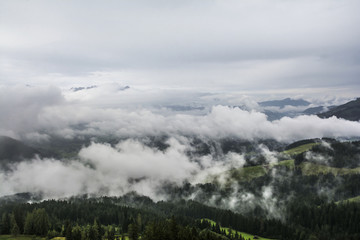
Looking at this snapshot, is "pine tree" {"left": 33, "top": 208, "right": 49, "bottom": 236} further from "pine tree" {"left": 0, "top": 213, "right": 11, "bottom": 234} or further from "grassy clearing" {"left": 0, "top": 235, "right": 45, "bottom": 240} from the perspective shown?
"pine tree" {"left": 0, "top": 213, "right": 11, "bottom": 234}

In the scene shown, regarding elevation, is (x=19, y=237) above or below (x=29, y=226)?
below

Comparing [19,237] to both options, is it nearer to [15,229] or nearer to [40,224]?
[15,229]

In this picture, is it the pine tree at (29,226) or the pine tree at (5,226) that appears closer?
the pine tree at (29,226)

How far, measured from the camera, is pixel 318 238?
193750 mm

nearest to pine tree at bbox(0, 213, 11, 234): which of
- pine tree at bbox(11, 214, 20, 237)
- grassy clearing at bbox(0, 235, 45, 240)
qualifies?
grassy clearing at bbox(0, 235, 45, 240)

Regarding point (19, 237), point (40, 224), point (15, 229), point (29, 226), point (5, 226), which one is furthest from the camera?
point (5, 226)

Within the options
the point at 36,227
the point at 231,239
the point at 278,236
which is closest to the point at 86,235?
the point at 36,227

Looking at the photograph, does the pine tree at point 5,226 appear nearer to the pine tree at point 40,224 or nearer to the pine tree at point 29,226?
the pine tree at point 29,226

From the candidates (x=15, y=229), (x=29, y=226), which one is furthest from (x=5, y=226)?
(x=29, y=226)

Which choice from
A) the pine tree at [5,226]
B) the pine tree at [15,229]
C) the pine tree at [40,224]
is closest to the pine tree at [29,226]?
the pine tree at [40,224]

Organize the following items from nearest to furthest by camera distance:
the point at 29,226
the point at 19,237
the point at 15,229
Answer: the point at 19,237, the point at 15,229, the point at 29,226

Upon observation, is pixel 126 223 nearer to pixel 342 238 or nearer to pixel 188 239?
pixel 188 239

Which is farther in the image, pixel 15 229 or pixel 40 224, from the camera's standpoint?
pixel 40 224

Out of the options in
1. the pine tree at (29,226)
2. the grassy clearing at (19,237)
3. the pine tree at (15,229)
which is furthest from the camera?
the pine tree at (29,226)
